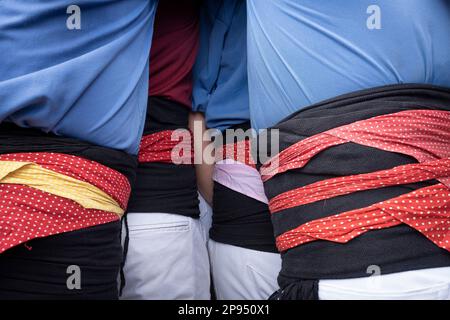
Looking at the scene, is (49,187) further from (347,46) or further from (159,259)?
(347,46)

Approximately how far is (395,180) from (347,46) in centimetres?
30

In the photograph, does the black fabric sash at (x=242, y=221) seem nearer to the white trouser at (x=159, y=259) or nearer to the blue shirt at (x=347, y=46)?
the white trouser at (x=159, y=259)

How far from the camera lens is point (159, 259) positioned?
1426mm

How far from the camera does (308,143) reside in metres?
1.13

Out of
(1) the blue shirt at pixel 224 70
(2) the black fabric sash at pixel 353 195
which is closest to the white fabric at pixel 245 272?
(2) the black fabric sash at pixel 353 195

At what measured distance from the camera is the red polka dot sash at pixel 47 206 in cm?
106

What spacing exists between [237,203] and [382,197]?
0.51m

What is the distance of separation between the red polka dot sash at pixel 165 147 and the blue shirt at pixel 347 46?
35 centimetres

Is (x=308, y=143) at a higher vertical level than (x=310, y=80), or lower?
lower

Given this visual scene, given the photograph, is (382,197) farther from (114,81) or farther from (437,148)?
(114,81)

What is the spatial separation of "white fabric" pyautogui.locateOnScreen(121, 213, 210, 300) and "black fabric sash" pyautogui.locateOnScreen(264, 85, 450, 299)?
0.36 m

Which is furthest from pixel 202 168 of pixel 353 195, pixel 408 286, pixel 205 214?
pixel 408 286

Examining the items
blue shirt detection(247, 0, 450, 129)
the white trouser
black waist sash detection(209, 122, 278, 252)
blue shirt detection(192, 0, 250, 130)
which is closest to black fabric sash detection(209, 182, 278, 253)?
black waist sash detection(209, 122, 278, 252)
